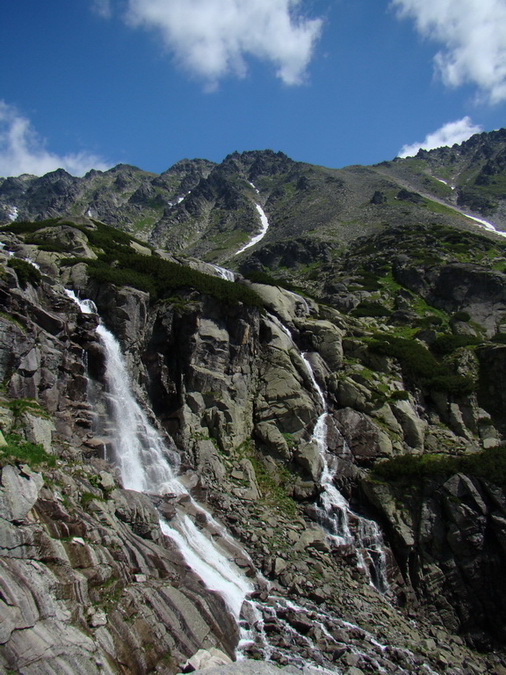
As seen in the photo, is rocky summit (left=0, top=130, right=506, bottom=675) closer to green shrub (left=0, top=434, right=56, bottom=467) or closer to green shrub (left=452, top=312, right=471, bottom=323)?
green shrub (left=0, top=434, right=56, bottom=467)

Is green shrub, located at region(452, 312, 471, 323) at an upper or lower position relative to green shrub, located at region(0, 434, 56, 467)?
upper

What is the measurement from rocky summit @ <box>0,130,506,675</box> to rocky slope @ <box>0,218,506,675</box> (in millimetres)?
107

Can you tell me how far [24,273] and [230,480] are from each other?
1965 centimetres

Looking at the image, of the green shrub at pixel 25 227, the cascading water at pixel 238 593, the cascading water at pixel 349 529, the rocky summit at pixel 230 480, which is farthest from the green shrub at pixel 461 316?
the green shrub at pixel 25 227

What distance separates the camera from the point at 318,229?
5138 inches

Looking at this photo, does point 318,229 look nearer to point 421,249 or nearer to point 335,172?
point 421,249

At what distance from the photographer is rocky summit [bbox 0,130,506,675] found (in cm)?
1298

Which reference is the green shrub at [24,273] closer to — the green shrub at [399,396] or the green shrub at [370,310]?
the green shrub at [399,396]

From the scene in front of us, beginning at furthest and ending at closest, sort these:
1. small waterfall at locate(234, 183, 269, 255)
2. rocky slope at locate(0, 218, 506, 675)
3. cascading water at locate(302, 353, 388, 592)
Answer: small waterfall at locate(234, 183, 269, 255)
cascading water at locate(302, 353, 388, 592)
rocky slope at locate(0, 218, 506, 675)

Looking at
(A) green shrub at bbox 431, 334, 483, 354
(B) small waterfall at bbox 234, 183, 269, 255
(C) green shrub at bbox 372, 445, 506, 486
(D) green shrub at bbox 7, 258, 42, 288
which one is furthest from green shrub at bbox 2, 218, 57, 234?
(B) small waterfall at bbox 234, 183, 269, 255

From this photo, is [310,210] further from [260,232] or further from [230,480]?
[230,480]

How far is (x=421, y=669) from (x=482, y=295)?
64553 mm

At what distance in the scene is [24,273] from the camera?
1065 inches

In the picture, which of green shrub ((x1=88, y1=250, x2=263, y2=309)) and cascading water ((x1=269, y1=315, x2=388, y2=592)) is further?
green shrub ((x1=88, y1=250, x2=263, y2=309))
